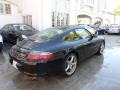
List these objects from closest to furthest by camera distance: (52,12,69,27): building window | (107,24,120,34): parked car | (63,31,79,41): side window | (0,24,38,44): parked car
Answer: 1. (63,31,79,41): side window
2. (0,24,38,44): parked car
3. (52,12,69,27): building window
4. (107,24,120,34): parked car

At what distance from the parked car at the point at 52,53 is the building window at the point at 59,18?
9.58 meters

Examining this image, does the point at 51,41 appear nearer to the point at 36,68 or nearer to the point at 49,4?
the point at 36,68

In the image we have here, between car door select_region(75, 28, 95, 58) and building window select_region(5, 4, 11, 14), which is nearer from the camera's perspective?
car door select_region(75, 28, 95, 58)

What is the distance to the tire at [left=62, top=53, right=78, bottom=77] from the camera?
420 cm

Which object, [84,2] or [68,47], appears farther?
[84,2]

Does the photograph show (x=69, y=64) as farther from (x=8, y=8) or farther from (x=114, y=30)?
(x=114, y=30)

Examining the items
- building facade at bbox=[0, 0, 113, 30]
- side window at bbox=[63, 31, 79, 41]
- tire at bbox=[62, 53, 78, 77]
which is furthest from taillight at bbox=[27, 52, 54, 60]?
building facade at bbox=[0, 0, 113, 30]

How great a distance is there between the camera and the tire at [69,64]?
4199 mm

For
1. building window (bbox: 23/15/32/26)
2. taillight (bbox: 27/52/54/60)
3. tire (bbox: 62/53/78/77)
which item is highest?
building window (bbox: 23/15/32/26)

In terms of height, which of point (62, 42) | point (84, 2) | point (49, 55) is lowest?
point (49, 55)

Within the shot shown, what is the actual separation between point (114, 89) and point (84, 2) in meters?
16.6

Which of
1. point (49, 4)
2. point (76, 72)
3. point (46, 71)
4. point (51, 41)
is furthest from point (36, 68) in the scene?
point (49, 4)

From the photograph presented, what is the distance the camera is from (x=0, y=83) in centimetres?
400

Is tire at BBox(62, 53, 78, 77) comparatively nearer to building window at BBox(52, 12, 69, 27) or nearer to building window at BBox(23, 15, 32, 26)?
building window at BBox(23, 15, 32, 26)
